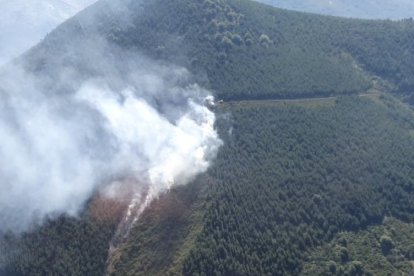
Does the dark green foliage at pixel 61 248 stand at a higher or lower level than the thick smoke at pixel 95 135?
lower

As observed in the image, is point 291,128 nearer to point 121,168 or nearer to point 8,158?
point 121,168

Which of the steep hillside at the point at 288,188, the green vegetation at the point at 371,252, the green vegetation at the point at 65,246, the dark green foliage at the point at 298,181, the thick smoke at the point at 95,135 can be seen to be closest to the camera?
the steep hillside at the point at 288,188

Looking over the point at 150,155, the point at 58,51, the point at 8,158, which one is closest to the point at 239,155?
Answer: the point at 150,155

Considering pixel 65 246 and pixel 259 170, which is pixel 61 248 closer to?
pixel 65 246

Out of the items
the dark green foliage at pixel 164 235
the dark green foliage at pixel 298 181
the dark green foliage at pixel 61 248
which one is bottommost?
the dark green foliage at pixel 61 248

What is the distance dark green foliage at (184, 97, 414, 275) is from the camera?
122 m

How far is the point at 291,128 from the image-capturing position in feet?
532

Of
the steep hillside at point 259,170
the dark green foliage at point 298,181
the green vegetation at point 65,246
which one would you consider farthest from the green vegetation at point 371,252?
the green vegetation at point 65,246

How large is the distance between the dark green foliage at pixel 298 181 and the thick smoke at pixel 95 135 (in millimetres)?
11942

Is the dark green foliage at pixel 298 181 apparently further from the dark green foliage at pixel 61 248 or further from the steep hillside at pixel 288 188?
the dark green foliage at pixel 61 248

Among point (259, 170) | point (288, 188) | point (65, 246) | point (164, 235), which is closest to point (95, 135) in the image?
point (65, 246)

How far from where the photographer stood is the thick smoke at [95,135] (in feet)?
450

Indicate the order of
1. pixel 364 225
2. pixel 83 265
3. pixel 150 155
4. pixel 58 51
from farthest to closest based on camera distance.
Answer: pixel 58 51 → pixel 150 155 → pixel 364 225 → pixel 83 265

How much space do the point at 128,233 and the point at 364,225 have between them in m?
59.3
